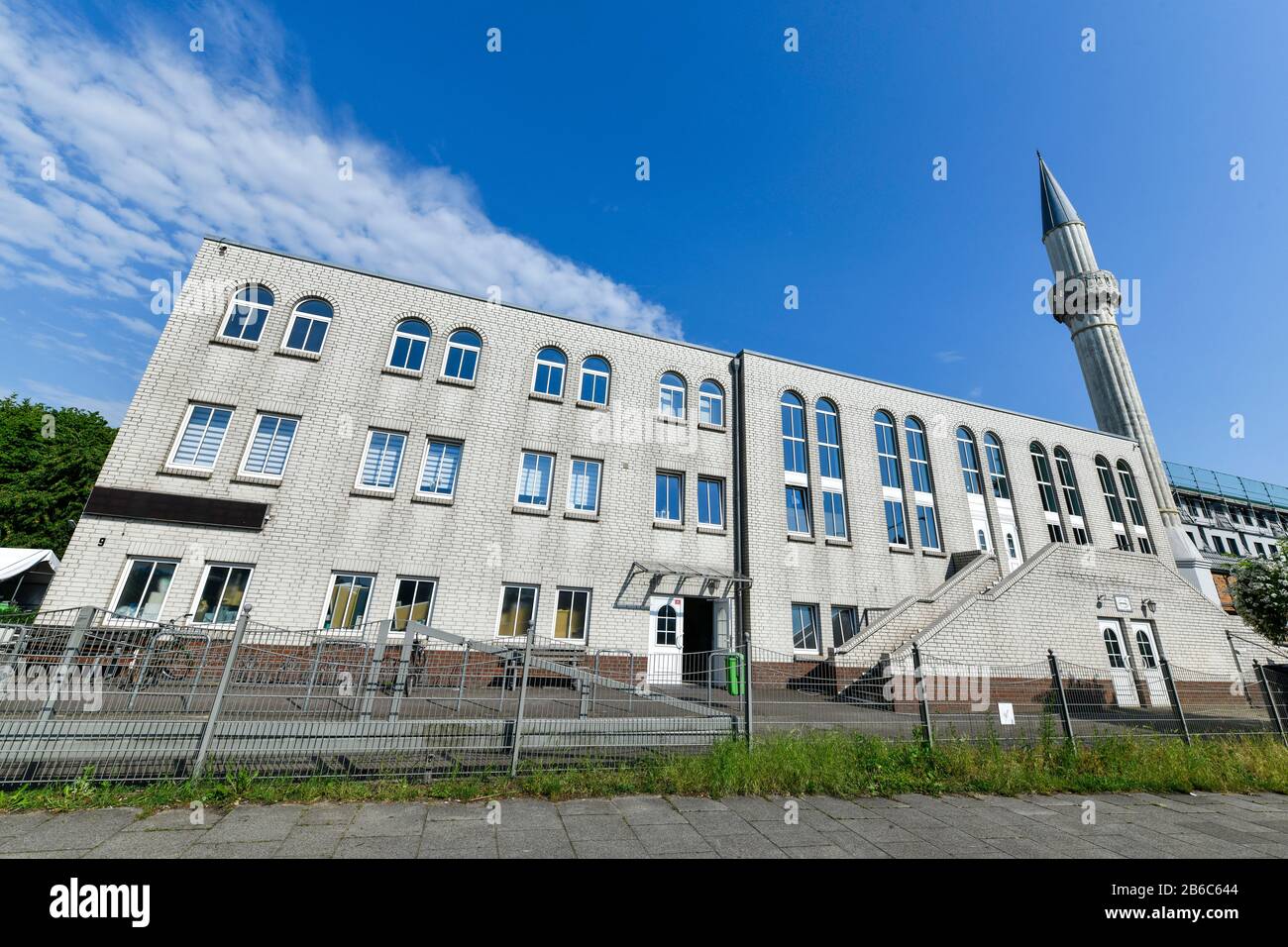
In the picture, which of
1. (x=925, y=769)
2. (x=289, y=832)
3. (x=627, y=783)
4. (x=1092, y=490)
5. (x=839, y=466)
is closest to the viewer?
(x=289, y=832)

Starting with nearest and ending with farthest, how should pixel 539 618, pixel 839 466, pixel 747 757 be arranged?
1. pixel 747 757
2. pixel 539 618
3. pixel 839 466

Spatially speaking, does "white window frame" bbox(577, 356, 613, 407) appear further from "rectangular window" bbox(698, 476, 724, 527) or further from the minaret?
the minaret

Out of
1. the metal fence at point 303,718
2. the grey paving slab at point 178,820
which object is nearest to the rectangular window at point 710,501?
the metal fence at point 303,718

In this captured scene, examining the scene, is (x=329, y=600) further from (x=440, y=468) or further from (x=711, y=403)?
(x=711, y=403)

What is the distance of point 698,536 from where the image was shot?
16312 mm

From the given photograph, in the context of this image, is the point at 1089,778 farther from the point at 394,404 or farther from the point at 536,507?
the point at 394,404

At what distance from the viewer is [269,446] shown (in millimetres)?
13227

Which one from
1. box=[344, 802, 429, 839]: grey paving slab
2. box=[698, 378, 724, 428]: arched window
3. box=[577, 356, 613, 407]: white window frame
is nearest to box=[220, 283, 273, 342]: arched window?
box=[577, 356, 613, 407]: white window frame

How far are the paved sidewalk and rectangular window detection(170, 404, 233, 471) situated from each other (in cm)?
1106

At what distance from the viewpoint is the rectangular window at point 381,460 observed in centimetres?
1380

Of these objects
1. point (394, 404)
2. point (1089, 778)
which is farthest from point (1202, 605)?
point (394, 404)

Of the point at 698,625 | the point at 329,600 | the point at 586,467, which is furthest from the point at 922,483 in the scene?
the point at 329,600

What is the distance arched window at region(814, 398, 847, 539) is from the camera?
18.2m

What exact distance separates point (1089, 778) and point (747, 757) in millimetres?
4806
